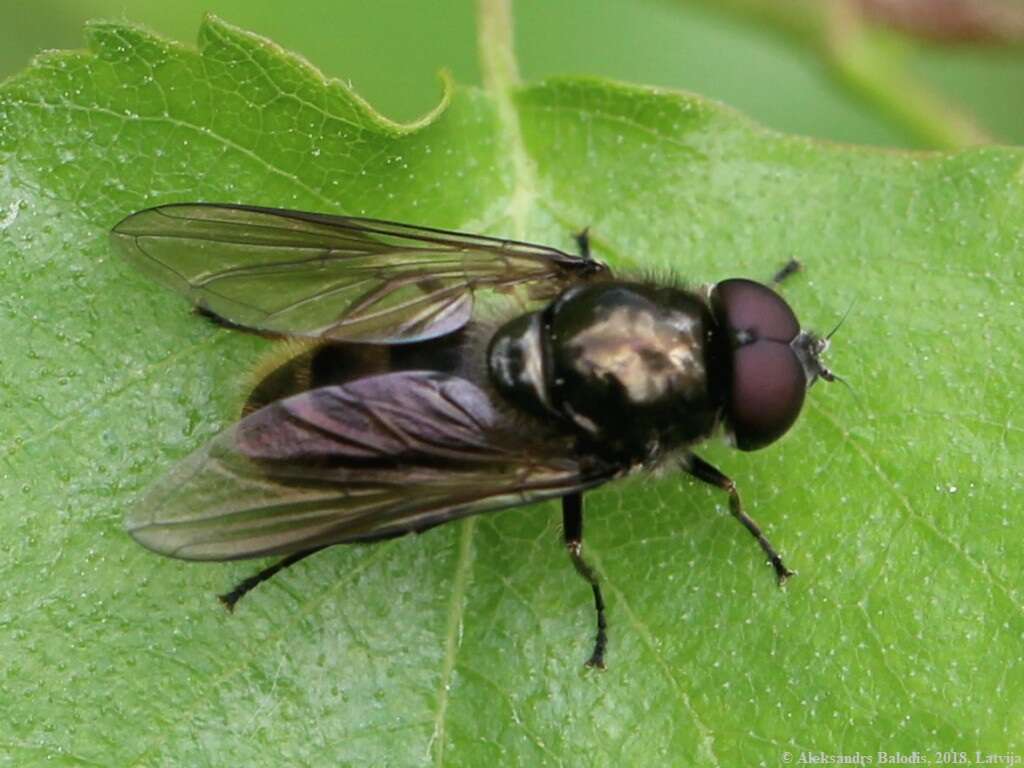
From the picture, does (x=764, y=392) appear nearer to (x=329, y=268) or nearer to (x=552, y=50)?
(x=329, y=268)

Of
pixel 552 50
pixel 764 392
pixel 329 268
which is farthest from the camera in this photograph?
pixel 552 50

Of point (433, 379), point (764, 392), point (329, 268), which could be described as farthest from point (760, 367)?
point (329, 268)

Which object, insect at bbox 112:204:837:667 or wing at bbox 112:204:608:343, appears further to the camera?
wing at bbox 112:204:608:343

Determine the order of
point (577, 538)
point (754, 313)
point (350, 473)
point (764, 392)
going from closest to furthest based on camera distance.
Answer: point (350, 473) → point (764, 392) → point (754, 313) → point (577, 538)

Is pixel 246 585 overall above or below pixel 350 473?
below

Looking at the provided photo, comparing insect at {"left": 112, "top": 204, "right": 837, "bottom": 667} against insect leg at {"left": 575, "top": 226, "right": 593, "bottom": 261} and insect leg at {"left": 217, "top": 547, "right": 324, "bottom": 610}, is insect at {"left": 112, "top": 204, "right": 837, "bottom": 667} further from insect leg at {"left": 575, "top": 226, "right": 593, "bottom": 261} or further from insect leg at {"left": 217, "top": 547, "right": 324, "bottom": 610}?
insect leg at {"left": 575, "top": 226, "right": 593, "bottom": 261}

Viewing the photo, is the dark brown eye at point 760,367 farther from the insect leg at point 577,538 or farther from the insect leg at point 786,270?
the insect leg at point 577,538

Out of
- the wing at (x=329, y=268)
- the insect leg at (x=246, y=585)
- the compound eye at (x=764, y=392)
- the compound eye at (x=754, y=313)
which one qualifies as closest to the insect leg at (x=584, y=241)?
the wing at (x=329, y=268)

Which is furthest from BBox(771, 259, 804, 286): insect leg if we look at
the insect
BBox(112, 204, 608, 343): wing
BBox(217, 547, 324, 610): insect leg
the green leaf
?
BBox(217, 547, 324, 610): insect leg

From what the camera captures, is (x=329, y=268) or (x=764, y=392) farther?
(x=329, y=268)
